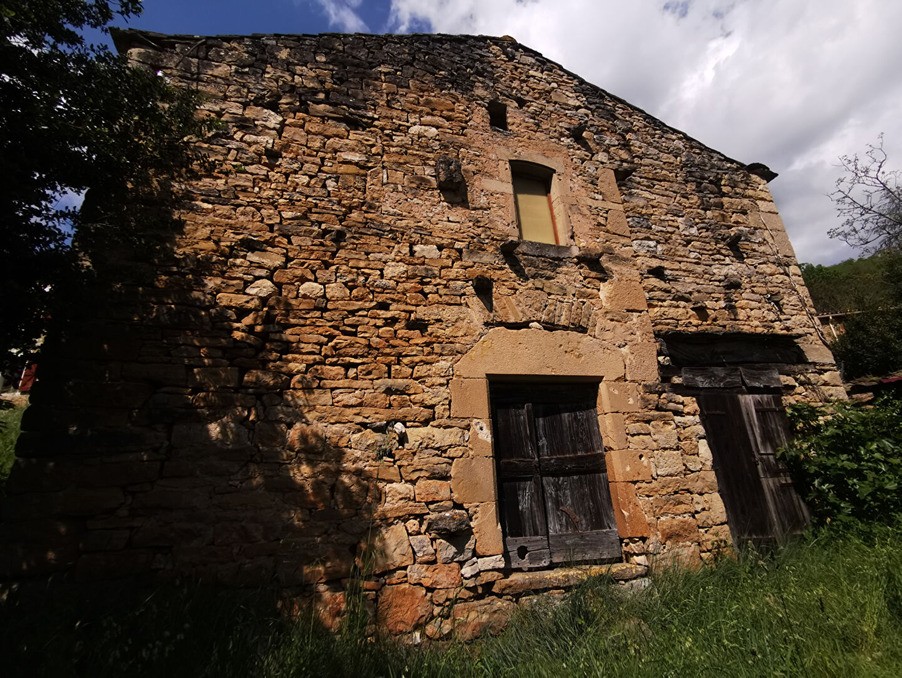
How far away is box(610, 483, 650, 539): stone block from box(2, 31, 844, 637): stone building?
38mm

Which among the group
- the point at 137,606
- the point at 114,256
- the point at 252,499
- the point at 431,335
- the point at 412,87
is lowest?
the point at 137,606

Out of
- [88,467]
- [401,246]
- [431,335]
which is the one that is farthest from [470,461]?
[88,467]

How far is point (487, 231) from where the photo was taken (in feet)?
15.6

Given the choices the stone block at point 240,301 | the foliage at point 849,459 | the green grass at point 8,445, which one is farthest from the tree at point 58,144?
the foliage at point 849,459

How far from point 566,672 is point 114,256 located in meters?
4.32

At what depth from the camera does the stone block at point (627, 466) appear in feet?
14.2

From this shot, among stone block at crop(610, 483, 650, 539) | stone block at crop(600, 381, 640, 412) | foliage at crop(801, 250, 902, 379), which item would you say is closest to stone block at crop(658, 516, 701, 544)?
stone block at crop(610, 483, 650, 539)

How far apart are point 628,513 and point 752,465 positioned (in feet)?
5.96

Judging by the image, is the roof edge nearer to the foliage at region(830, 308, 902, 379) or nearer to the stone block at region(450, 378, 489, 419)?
the stone block at region(450, 378, 489, 419)

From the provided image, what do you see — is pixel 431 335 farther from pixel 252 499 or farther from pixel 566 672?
pixel 566 672

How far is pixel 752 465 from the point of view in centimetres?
495

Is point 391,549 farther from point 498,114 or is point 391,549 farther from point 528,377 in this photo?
point 498,114

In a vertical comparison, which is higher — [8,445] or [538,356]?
[538,356]

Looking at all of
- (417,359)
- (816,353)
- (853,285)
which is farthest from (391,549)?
(853,285)
